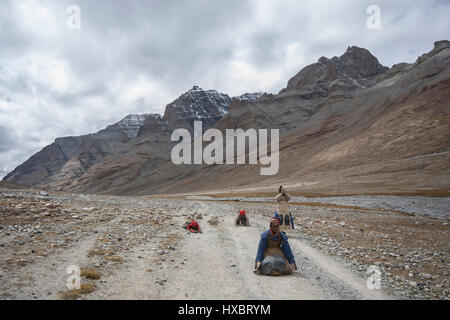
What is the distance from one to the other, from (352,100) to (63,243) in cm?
20772

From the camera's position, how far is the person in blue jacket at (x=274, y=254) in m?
9.08

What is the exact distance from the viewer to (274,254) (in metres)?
9.56

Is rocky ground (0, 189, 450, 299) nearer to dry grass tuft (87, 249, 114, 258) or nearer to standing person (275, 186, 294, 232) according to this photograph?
dry grass tuft (87, 249, 114, 258)

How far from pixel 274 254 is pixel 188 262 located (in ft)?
11.4

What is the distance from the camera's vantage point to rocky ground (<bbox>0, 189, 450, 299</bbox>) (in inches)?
298

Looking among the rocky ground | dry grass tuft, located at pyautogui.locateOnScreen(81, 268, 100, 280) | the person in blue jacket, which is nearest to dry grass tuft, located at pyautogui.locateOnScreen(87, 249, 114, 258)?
the rocky ground

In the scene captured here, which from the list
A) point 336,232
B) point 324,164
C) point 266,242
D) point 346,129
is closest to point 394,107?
point 346,129

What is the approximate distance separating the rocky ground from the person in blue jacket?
37 centimetres

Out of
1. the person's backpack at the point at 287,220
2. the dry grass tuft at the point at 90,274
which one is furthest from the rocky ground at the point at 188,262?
the person's backpack at the point at 287,220

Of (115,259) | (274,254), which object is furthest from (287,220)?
(115,259)

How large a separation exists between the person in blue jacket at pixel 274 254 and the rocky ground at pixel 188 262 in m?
0.37

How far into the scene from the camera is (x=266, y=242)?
9586 millimetres

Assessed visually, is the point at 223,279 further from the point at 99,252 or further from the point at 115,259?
the point at 99,252
